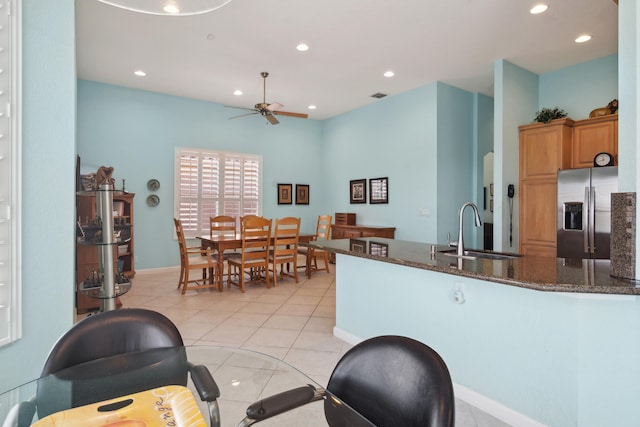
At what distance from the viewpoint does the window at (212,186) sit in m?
6.28

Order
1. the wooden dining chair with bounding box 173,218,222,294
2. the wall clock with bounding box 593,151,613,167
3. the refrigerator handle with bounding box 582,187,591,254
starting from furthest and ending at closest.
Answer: the wooden dining chair with bounding box 173,218,222,294
the wall clock with bounding box 593,151,613,167
the refrigerator handle with bounding box 582,187,591,254

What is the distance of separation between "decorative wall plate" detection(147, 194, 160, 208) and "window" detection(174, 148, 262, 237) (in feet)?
1.04

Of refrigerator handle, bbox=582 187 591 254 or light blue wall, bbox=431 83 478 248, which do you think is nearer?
refrigerator handle, bbox=582 187 591 254

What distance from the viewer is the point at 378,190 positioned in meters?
6.57

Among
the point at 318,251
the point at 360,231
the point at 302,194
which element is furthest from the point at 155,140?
the point at 360,231

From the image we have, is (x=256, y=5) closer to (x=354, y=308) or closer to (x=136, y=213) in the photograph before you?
(x=354, y=308)

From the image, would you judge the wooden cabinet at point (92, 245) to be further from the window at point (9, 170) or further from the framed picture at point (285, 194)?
the framed picture at point (285, 194)

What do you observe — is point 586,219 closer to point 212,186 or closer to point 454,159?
point 454,159

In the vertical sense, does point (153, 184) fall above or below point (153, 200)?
above

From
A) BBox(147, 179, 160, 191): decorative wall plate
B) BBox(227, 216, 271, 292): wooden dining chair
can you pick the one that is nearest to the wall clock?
BBox(227, 216, 271, 292): wooden dining chair

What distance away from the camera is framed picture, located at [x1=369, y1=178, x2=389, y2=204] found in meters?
6.42

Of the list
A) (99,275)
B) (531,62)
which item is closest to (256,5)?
(99,275)

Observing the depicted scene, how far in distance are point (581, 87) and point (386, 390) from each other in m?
5.48

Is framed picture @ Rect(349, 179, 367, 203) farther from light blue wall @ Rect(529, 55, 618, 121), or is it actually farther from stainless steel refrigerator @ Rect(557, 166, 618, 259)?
stainless steel refrigerator @ Rect(557, 166, 618, 259)
